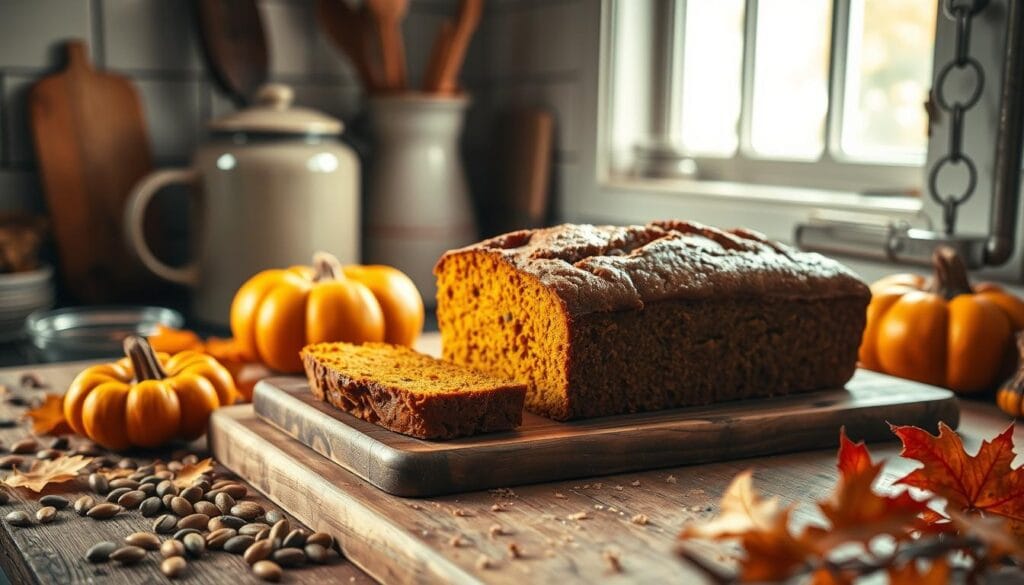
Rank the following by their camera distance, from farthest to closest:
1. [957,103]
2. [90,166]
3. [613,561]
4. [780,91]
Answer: [90,166]
[780,91]
[957,103]
[613,561]

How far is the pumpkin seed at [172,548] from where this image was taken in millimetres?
882

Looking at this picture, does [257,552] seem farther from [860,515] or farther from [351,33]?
[351,33]

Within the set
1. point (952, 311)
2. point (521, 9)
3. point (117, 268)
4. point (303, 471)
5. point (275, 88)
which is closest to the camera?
point (303, 471)

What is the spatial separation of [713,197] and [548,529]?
3.64 feet

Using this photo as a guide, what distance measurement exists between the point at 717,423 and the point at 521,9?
4.99 feet

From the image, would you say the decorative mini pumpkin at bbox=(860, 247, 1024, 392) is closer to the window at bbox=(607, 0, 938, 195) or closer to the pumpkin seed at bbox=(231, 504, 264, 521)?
the window at bbox=(607, 0, 938, 195)

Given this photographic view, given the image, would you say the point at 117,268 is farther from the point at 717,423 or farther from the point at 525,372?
the point at 717,423

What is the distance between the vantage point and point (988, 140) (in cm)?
145

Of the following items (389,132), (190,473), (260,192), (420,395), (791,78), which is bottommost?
(190,473)

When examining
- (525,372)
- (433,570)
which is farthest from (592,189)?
Answer: (433,570)

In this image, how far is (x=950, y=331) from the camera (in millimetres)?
1336

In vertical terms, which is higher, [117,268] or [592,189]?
[592,189]

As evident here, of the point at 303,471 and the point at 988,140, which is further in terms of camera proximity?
the point at 988,140

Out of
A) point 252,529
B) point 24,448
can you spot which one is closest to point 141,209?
point 24,448
